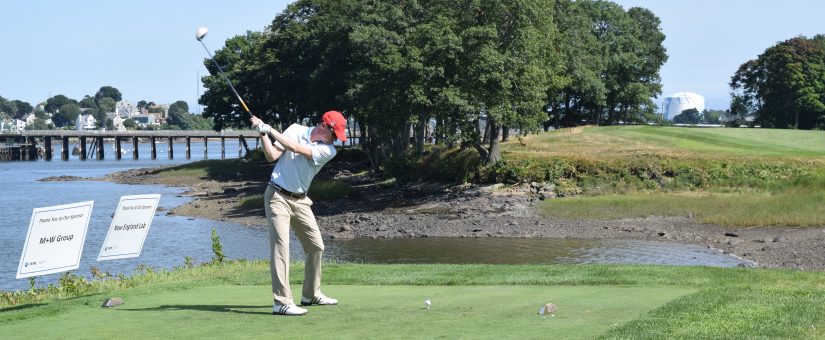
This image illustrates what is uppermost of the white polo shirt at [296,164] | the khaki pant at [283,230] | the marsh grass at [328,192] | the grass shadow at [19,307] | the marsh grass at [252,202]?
the white polo shirt at [296,164]

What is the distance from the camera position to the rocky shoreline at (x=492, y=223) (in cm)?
3375

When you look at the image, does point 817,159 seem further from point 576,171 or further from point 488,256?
point 488,256

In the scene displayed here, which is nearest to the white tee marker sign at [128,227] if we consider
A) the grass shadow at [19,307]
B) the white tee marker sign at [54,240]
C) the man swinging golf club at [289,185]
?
the white tee marker sign at [54,240]

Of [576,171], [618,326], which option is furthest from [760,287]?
[576,171]

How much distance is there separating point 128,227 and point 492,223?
89.3ft

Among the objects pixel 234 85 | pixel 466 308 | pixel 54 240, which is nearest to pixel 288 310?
pixel 466 308

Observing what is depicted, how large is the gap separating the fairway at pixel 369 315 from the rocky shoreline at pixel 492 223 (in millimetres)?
16650

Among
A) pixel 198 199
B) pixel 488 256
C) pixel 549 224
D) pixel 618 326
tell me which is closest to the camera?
pixel 618 326

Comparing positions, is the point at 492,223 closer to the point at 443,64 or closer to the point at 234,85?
the point at 443,64

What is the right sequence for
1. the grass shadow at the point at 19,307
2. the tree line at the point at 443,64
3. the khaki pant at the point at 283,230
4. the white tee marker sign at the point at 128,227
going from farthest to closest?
the tree line at the point at 443,64 < the white tee marker sign at the point at 128,227 < the grass shadow at the point at 19,307 < the khaki pant at the point at 283,230

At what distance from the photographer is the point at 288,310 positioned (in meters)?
12.3

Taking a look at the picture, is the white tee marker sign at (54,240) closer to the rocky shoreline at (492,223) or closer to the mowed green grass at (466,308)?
the mowed green grass at (466,308)

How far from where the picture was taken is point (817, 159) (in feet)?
164

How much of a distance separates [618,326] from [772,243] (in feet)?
82.9
